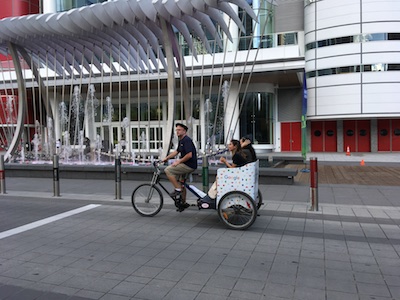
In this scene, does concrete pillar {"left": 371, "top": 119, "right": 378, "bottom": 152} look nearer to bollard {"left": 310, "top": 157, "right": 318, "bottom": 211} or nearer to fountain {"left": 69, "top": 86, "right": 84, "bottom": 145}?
fountain {"left": 69, "top": 86, "right": 84, "bottom": 145}

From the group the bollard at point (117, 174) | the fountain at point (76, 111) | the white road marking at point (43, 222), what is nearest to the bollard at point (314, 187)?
the bollard at point (117, 174)

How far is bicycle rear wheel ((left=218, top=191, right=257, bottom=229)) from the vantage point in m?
6.19

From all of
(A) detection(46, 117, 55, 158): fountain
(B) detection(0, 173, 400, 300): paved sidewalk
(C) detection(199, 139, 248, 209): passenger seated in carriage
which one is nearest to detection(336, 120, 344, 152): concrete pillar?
(A) detection(46, 117, 55, 158): fountain

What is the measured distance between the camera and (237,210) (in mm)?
6324

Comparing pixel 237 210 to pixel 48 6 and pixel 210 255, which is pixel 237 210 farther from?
pixel 48 6

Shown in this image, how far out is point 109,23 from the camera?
12.9 metres

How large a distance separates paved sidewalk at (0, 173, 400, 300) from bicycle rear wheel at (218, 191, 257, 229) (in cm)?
20

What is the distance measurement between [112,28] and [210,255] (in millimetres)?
10882

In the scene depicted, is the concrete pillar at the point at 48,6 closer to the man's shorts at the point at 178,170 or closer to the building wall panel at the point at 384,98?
the building wall panel at the point at 384,98

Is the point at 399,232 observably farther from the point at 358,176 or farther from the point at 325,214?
the point at 358,176

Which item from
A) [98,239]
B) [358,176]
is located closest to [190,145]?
[98,239]

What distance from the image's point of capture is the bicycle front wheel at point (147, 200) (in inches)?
286

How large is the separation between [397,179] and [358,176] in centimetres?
133

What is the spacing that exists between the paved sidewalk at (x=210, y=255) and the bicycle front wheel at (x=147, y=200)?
0.22 meters
